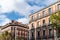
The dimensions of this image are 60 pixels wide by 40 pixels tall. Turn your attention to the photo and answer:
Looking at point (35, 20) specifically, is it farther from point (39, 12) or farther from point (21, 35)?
point (21, 35)

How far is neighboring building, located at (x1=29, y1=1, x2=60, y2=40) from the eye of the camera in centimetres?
6381

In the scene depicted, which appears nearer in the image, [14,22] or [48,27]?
[48,27]

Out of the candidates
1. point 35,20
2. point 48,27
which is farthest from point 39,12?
point 48,27

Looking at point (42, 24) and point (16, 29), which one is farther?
point (16, 29)

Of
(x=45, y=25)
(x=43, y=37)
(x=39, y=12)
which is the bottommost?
(x=43, y=37)

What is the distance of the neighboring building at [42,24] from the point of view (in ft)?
209

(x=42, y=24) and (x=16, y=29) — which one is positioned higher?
(x=16, y=29)

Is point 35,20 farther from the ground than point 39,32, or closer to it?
farther from the ground

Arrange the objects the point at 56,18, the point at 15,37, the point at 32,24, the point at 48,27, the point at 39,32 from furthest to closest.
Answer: the point at 15,37 < the point at 32,24 < the point at 39,32 < the point at 48,27 < the point at 56,18

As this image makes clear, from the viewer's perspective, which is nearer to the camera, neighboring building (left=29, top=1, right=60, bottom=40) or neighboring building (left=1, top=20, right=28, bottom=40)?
neighboring building (left=29, top=1, right=60, bottom=40)

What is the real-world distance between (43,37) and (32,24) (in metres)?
10.5

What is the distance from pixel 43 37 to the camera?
6794cm

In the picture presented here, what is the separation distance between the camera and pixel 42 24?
228 ft

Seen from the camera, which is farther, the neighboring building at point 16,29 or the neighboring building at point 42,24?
the neighboring building at point 16,29
